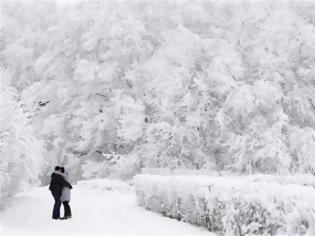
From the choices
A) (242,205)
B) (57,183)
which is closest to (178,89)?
(57,183)

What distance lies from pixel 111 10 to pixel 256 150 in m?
12.0

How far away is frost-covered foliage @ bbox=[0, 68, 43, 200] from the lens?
15.9 m

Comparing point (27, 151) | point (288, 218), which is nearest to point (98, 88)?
point (27, 151)

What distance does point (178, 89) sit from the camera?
30.1m

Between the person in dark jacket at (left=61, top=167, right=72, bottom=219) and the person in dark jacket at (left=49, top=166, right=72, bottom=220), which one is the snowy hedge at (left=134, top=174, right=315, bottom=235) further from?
the person in dark jacket at (left=49, top=166, right=72, bottom=220)

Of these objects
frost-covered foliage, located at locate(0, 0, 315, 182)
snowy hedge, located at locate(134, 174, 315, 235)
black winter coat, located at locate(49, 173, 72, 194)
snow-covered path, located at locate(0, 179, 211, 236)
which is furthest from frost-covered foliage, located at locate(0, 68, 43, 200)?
frost-covered foliage, located at locate(0, 0, 315, 182)

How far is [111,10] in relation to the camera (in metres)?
33.2

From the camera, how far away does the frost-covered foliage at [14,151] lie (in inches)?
624

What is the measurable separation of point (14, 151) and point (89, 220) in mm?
3130

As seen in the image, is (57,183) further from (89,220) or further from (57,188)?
(89,220)

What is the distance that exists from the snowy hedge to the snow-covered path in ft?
1.47

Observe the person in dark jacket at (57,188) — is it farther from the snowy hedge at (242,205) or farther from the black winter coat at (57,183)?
the snowy hedge at (242,205)

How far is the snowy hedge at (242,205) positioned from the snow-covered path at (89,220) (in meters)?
0.45

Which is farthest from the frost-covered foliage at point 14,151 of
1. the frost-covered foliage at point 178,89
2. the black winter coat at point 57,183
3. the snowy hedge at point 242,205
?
the frost-covered foliage at point 178,89
